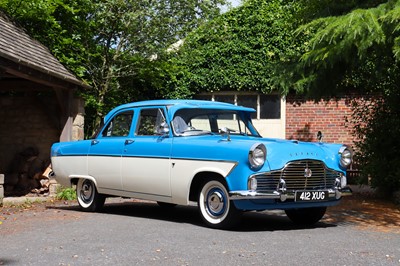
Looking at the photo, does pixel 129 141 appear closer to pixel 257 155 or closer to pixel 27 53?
pixel 257 155

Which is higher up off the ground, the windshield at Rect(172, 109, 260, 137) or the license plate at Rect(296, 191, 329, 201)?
the windshield at Rect(172, 109, 260, 137)

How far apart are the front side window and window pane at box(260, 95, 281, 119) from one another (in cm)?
942

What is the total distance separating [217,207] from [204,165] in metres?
0.55

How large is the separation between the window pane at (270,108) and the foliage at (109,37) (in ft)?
10.6

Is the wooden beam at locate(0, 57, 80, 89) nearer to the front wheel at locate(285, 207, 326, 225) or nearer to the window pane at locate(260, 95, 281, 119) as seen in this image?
the front wheel at locate(285, 207, 326, 225)

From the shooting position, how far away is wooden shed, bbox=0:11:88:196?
13258 mm

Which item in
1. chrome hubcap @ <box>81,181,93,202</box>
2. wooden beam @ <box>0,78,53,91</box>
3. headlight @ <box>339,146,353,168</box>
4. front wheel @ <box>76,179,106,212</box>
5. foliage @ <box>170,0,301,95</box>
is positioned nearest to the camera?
headlight @ <box>339,146,353,168</box>

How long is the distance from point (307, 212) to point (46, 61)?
691cm

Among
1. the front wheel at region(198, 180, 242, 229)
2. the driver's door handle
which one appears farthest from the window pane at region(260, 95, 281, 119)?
the front wheel at region(198, 180, 242, 229)

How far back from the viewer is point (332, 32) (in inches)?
294

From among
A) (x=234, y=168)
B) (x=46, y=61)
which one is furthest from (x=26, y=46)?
(x=234, y=168)

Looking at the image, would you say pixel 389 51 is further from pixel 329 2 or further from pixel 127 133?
pixel 127 133

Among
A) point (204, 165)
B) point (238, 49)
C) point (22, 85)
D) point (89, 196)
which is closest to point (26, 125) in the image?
point (22, 85)

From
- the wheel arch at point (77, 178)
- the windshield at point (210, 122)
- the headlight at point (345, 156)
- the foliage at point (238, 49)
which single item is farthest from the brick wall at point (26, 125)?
the headlight at point (345, 156)
